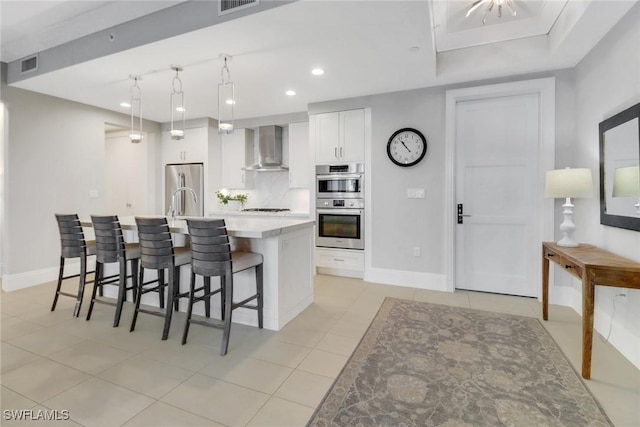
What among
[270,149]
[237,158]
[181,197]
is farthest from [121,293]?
[237,158]

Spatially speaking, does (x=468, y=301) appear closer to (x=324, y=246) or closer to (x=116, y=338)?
(x=324, y=246)

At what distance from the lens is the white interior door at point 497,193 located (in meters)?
3.59

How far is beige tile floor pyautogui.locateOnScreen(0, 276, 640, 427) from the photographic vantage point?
175cm

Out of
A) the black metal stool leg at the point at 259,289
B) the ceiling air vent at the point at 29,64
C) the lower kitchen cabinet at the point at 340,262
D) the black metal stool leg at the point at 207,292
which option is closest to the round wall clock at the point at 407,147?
the lower kitchen cabinet at the point at 340,262

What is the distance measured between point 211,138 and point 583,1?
5086mm

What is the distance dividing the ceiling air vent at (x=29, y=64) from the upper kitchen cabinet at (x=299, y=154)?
319 cm

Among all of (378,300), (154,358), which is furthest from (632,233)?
(154,358)

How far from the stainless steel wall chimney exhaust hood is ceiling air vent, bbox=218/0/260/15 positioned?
289 cm

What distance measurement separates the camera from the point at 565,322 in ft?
9.66

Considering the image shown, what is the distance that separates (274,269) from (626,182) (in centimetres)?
280

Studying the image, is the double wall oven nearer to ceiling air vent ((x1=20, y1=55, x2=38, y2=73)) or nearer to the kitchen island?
the kitchen island

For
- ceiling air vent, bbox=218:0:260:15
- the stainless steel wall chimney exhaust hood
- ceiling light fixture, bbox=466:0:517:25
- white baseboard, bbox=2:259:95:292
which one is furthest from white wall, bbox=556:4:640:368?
white baseboard, bbox=2:259:95:292

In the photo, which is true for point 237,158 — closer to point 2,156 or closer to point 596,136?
point 2,156

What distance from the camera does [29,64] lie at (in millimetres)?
3635
